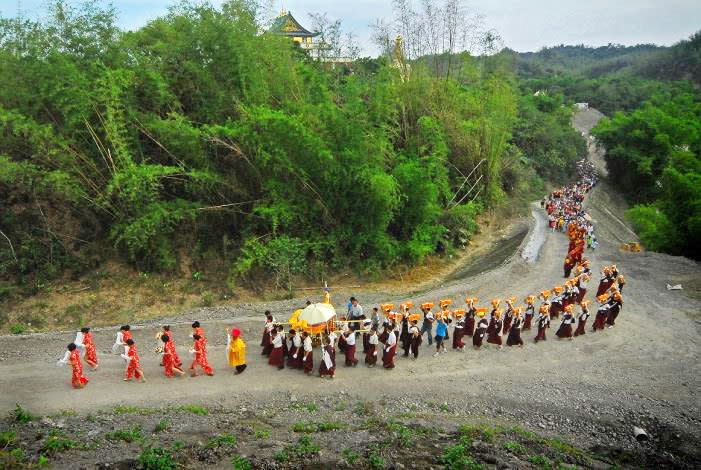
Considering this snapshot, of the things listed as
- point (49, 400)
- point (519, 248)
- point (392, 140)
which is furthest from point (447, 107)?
point (49, 400)

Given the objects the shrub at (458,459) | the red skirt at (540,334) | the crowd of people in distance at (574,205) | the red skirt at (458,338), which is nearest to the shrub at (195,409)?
the shrub at (458,459)

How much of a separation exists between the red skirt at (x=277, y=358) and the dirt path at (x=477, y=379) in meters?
0.20

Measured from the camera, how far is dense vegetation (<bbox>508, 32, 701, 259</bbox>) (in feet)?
61.8

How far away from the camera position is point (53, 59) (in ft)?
40.0

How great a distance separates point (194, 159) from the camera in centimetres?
1370

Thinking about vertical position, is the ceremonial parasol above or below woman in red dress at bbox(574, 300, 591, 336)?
above

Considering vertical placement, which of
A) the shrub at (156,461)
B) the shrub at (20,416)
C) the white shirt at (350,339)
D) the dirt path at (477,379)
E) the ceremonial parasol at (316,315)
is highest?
the ceremonial parasol at (316,315)

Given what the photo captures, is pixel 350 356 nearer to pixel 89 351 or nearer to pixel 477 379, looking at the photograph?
pixel 477 379

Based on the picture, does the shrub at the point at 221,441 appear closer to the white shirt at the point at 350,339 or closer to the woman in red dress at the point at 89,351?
the white shirt at the point at 350,339

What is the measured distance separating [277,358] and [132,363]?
2456mm

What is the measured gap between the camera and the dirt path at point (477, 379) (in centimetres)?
824

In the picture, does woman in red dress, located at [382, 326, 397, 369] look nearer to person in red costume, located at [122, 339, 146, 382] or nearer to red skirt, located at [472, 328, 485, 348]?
red skirt, located at [472, 328, 485, 348]

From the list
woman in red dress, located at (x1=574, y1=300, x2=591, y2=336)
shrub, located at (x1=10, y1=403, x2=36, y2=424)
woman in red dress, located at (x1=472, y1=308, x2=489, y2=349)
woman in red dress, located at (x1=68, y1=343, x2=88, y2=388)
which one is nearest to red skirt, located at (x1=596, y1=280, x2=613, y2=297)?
woman in red dress, located at (x1=574, y1=300, x2=591, y2=336)

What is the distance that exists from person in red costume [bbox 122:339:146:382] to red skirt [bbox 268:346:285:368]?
2193mm
